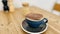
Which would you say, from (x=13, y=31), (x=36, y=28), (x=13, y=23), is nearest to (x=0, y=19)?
(x=13, y=23)

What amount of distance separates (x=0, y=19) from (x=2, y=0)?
0.25 m

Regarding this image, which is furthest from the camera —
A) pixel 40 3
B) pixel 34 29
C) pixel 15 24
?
pixel 40 3

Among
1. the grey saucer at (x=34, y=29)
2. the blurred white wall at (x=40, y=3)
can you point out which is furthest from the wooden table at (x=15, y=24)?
the blurred white wall at (x=40, y=3)

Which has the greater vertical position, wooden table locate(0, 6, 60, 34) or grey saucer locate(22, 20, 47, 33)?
grey saucer locate(22, 20, 47, 33)

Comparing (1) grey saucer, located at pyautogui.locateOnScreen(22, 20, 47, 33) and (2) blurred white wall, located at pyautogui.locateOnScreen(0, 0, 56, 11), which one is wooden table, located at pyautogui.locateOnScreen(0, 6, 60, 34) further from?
(2) blurred white wall, located at pyautogui.locateOnScreen(0, 0, 56, 11)

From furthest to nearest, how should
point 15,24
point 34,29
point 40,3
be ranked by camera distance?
point 40,3 < point 15,24 < point 34,29

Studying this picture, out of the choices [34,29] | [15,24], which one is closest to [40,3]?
[15,24]

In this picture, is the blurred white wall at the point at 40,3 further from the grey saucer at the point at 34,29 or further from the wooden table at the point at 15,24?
the grey saucer at the point at 34,29

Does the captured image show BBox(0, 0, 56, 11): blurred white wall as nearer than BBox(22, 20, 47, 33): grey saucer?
No

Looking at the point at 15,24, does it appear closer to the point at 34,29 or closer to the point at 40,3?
the point at 34,29

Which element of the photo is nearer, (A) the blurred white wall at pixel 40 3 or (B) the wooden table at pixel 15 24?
(B) the wooden table at pixel 15 24

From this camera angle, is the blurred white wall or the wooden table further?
the blurred white wall

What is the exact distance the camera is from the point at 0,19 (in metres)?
0.99

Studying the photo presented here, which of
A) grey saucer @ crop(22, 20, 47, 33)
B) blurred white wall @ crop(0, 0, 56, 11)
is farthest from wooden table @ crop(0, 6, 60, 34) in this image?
blurred white wall @ crop(0, 0, 56, 11)
